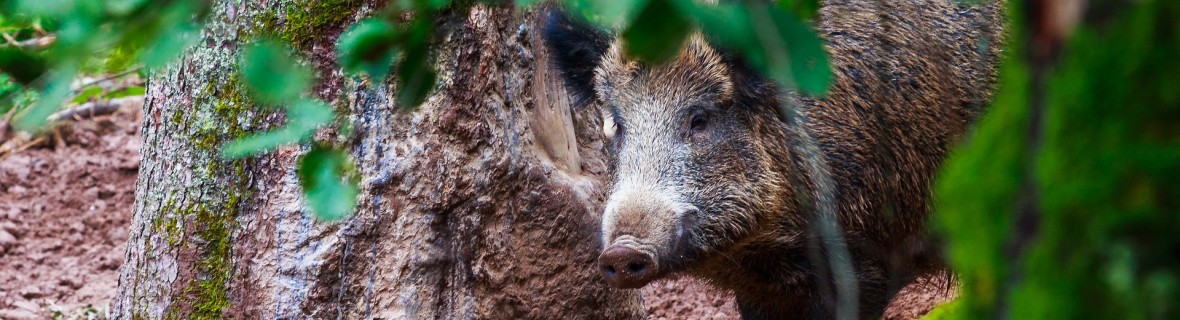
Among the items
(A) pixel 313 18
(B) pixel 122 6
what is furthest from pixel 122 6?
(A) pixel 313 18

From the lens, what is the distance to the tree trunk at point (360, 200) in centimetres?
340

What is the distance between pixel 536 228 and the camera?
398 centimetres

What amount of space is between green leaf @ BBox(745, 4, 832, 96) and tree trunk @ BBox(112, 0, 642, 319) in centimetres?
237

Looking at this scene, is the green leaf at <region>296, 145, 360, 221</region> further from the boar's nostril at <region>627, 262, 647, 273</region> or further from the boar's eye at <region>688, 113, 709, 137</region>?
the boar's eye at <region>688, 113, 709, 137</region>

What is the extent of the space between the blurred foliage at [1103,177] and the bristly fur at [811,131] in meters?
2.99

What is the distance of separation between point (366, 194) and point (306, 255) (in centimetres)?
26

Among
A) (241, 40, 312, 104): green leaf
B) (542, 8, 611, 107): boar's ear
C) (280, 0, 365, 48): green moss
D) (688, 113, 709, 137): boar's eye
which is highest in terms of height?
(280, 0, 365, 48): green moss

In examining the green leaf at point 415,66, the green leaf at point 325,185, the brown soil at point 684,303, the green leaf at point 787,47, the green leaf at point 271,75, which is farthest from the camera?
the brown soil at point 684,303

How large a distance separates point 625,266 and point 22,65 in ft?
8.06

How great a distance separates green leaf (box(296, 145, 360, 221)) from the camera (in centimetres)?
113

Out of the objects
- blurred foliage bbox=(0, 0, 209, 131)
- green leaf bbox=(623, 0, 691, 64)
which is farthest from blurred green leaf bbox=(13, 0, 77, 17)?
green leaf bbox=(623, 0, 691, 64)

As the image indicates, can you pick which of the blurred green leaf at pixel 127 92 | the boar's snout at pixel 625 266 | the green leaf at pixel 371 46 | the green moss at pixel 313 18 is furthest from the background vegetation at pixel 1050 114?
the blurred green leaf at pixel 127 92

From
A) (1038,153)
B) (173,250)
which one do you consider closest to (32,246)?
(173,250)

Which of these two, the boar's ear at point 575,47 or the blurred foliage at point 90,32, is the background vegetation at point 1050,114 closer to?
the blurred foliage at point 90,32
